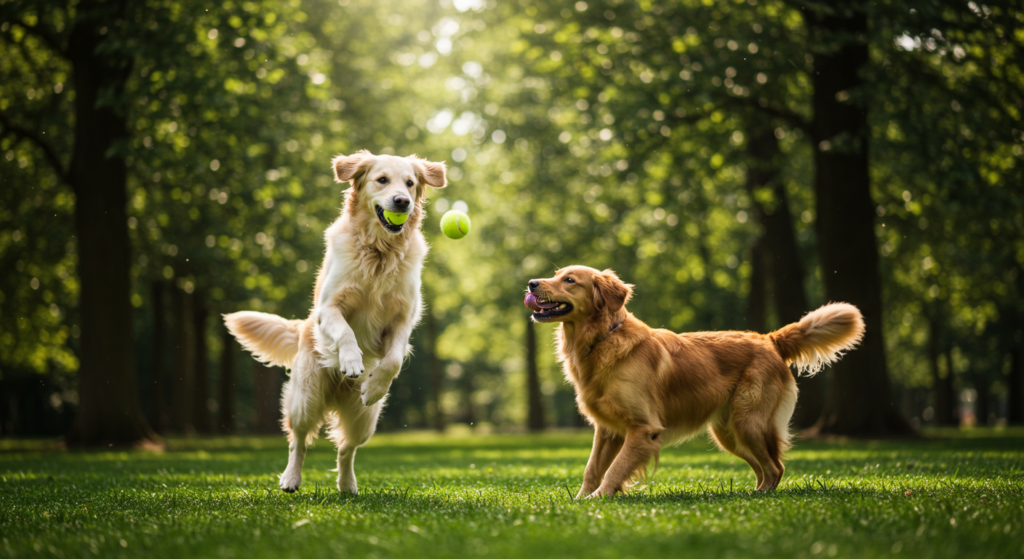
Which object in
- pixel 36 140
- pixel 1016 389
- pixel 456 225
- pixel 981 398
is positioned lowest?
pixel 981 398

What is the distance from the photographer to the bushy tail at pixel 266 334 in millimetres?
7031

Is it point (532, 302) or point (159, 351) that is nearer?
point (532, 302)

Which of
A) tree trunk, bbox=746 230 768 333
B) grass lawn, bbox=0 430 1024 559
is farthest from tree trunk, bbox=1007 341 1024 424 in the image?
grass lawn, bbox=0 430 1024 559

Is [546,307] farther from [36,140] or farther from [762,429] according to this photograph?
[36,140]

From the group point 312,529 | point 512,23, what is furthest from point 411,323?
point 512,23

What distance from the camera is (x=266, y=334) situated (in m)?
7.04

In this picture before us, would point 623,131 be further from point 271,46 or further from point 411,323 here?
point 411,323

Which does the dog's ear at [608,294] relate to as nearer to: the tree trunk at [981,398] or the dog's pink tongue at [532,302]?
the dog's pink tongue at [532,302]

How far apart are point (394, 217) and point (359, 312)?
804 millimetres

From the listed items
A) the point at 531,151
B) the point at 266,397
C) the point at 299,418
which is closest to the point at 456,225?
the point at 299,418

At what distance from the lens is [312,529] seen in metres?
4.08

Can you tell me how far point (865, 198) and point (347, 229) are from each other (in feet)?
34.5

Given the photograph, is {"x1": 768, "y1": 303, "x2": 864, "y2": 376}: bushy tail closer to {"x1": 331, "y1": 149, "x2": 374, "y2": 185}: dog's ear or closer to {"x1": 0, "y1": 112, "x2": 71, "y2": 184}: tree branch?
{"x1": 331, "y1": 149, "x2": 374, "y2": 185}: dog's ear

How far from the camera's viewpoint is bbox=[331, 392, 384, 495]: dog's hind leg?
639 cm
